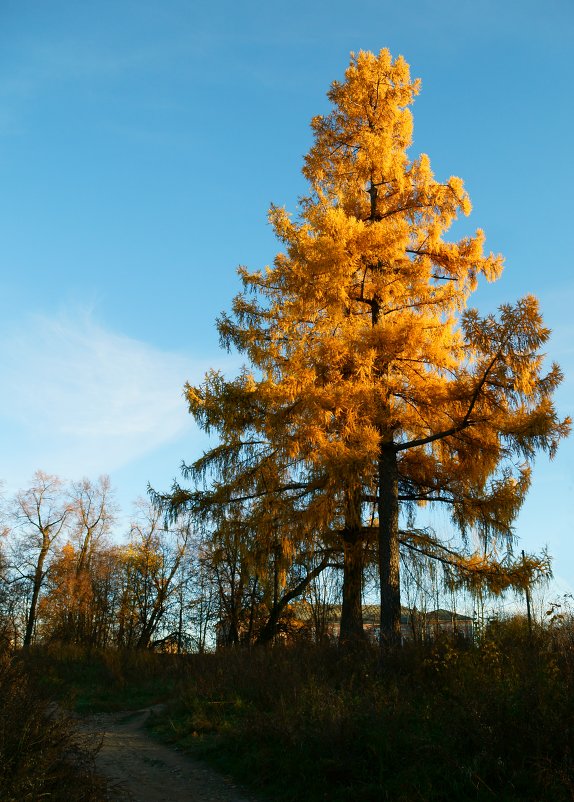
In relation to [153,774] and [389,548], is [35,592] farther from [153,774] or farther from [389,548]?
[153,774]

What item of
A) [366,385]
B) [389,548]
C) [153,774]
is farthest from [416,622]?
[153,774]

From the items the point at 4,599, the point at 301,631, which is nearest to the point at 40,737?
the point at 301,631

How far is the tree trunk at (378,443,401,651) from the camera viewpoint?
11.9 metres

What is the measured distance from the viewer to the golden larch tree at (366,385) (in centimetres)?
1242

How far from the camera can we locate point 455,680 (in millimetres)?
7758

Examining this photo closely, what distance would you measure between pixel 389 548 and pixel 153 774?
6177mm

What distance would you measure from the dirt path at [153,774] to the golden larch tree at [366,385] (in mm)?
4117

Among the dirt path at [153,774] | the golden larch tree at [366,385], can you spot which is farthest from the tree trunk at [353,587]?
the dirt path at [153,774]

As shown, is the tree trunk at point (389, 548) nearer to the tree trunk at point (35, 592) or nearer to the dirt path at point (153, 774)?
the dirt path at point (153, 774)

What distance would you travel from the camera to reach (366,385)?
12.5 metres

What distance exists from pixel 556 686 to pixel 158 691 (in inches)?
389

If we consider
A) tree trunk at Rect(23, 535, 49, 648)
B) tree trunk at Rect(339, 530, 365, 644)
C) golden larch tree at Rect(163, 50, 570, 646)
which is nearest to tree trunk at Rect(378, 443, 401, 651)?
golden larch tree at Rect(163, 50, 570, 646)

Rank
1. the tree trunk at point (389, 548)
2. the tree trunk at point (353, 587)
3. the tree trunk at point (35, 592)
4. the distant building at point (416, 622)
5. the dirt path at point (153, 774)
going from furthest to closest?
the tree trunk at point (35, 592) → the tree trunk at point (353, 587) → the tree trunk at point (389, 548) → the distant building at point (416, 622) → the dirt path at point (153, 774)

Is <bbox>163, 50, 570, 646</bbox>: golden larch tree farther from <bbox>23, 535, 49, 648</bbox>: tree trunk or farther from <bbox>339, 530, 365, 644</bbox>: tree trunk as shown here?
<bbox>23, 535, 49, 648</bbox>: tree trunk
